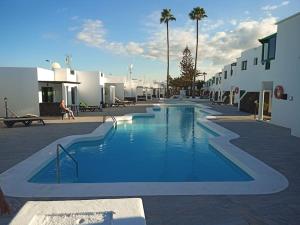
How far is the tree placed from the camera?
68.7 metres

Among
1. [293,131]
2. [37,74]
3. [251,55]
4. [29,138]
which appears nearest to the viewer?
[29,138]

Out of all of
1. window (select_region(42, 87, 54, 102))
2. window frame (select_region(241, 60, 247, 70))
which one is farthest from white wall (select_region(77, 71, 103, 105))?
window frame (select_region(241, 60, 247, 70))

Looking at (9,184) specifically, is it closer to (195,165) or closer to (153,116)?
(195,165)

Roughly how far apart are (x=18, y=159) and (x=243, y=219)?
22.0 feet

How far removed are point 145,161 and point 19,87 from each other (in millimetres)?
13471

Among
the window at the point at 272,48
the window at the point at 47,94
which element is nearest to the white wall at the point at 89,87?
the window at the point at 47,94

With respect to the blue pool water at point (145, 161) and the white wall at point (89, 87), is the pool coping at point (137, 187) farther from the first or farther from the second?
the white wall at point (89, 87)

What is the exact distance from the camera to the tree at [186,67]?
68.7m

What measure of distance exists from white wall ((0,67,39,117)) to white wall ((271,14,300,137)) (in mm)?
16233

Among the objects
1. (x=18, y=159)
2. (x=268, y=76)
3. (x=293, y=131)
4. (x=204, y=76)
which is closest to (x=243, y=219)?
(x=18, y=159)

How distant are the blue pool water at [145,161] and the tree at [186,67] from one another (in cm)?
5518

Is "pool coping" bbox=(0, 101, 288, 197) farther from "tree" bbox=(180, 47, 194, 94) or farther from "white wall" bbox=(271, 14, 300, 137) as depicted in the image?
"tree" bbox=(180, 47, 194, 94)

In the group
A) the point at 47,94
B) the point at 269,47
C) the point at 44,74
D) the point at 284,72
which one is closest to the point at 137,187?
the point at 284,72

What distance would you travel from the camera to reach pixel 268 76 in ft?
58.8
